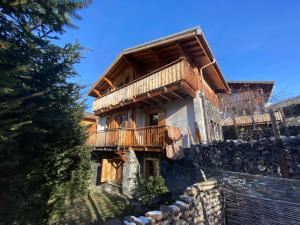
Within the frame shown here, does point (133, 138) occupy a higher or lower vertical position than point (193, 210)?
higher

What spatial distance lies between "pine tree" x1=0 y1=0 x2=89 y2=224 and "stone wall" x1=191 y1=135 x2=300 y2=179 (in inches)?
238

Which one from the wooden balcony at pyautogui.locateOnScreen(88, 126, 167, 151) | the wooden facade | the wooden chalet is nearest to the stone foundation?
the wooden chalet

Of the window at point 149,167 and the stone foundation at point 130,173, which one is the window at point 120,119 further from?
the window at point 149,167

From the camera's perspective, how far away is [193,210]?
474 centimetres

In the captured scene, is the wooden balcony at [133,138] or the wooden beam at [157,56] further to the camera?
the wooden beam at [157,56]

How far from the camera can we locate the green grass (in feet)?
25.2

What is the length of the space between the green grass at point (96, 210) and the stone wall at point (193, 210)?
151 inches

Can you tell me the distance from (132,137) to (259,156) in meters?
7.24

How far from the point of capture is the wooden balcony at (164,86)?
8.96 m

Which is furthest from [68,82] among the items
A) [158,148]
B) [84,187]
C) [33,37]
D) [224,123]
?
[224,123]

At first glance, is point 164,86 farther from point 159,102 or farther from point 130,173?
point 130,173

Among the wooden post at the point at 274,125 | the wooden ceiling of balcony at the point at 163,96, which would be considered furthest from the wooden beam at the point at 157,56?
the wooden post at the point at 274,125

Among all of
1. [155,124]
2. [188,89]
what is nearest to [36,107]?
[188,89]

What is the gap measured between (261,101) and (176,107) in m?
8.05
